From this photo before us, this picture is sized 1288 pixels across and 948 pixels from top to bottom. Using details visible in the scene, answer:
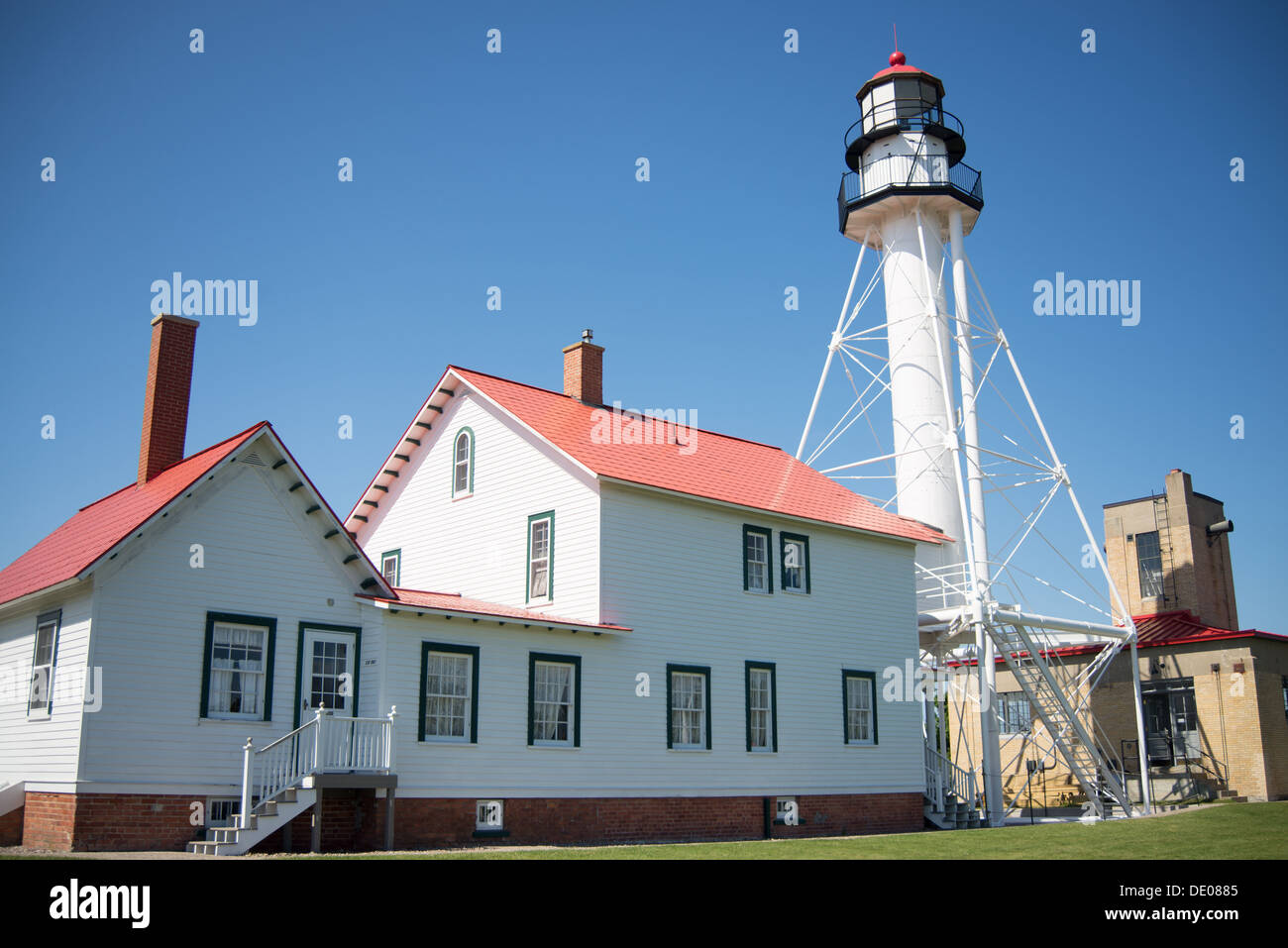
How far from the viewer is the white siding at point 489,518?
950 inches

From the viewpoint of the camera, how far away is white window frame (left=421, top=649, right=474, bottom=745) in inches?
812

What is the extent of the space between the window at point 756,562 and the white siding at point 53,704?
13481 mm

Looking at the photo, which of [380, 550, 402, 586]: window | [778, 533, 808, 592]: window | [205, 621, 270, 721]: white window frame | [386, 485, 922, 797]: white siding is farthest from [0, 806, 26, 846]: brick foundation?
[778, 533, 808, 592]: window

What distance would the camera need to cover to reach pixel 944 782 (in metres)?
29.4

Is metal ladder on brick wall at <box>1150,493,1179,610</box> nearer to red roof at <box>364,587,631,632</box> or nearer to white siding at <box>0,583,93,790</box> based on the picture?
red roof at <box>364,587,631,632</box>

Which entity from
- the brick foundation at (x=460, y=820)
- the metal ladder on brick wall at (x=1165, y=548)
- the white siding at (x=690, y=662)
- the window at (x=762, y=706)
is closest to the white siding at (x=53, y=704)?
the brick foundation at (x=460, y=820)

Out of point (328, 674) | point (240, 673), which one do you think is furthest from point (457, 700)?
point (240, 673)

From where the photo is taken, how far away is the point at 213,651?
A: 19.0 metres

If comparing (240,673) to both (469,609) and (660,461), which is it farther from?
(660,461)

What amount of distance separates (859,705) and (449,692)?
36.5 ft

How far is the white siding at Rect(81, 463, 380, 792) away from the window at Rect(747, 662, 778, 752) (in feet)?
29.3
